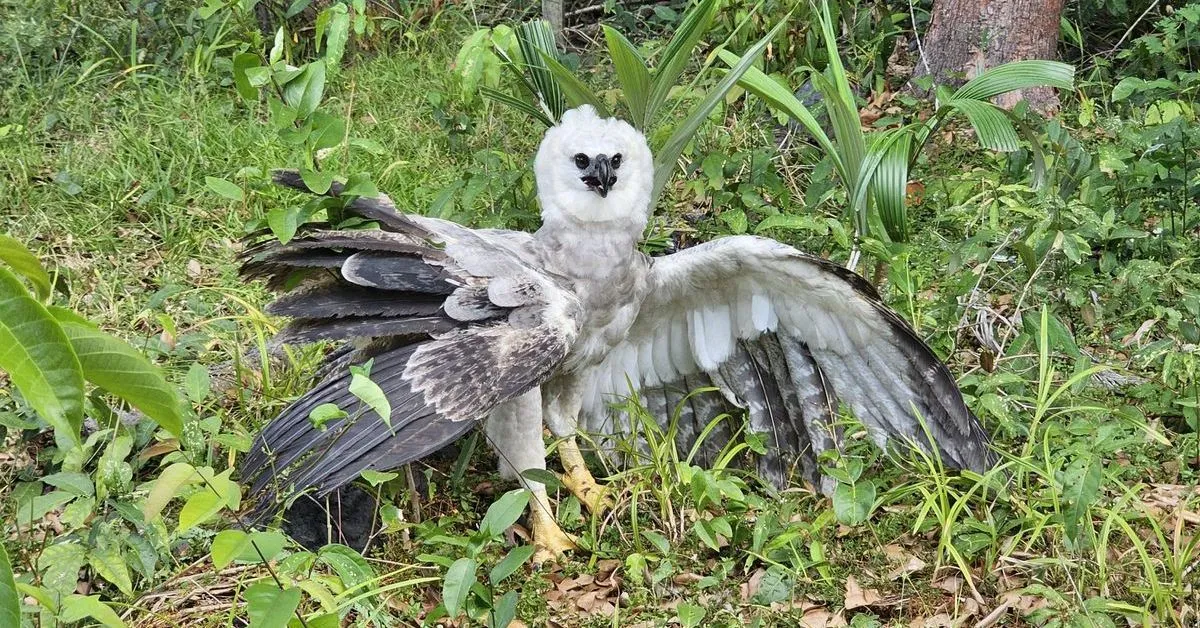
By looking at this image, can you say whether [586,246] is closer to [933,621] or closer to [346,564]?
[346,564]

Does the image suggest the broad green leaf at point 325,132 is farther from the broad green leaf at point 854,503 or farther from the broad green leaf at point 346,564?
the broad green leaf at point 854,503

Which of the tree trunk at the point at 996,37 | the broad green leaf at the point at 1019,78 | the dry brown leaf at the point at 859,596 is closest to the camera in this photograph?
the dry brown leaf at the point at 859,596

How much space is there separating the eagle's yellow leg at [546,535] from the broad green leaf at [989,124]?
5.81 ft

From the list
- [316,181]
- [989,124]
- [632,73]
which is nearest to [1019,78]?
[989,124]

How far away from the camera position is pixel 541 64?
3955mm

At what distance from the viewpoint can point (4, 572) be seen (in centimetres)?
124

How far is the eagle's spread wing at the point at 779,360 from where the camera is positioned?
10.8ft

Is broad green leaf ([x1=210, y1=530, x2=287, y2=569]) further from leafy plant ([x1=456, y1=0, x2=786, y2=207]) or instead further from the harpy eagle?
leafy plant ([x1=456, y1=0, x2=786, y2=207])

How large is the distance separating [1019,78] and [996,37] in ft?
4.70

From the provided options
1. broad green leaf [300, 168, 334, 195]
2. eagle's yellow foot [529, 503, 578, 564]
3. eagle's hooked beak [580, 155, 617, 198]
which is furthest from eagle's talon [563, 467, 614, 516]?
broad green leaf [300, 168, 334, 195]

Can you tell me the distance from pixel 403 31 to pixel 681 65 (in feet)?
8.33

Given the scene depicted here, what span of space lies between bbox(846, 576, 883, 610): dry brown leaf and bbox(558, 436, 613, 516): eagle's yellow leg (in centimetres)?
79

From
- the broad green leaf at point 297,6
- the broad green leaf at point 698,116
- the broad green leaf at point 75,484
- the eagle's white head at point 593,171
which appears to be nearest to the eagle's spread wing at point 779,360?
the eagle's white head at point 593,171

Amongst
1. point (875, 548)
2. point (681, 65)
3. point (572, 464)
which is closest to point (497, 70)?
point (681, 65)
